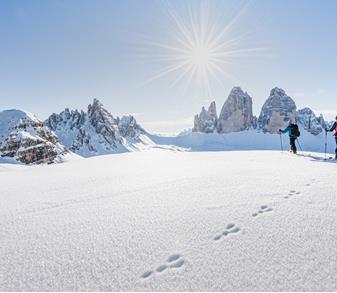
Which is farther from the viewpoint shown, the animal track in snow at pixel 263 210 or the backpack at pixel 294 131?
the backpack at pixel 294 131

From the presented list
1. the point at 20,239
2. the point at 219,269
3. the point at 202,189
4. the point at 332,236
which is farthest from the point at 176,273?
the point at 202,189

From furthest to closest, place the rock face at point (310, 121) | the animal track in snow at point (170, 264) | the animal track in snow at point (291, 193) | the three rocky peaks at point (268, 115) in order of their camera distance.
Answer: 1. the rock face at point (310, 121)
2. the three rocky peaks at point (268, 115)
3. the animal track in snow at point (291, 193)
4. the animal track in snow at point (170, 264)

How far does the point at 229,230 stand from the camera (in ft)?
12.0

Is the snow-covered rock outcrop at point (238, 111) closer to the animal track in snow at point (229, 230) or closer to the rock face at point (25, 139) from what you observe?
the rock face at point (25, 139)

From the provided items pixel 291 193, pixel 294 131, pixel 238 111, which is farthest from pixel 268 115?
pixel 291 193

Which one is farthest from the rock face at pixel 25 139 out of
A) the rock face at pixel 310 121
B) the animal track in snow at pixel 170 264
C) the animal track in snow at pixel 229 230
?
the rock face at pixel 310 121

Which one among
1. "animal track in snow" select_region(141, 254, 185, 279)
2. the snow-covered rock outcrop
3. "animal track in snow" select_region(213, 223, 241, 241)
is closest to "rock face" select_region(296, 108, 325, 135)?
the snow-covered rock outcrop

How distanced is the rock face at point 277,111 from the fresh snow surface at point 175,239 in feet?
610

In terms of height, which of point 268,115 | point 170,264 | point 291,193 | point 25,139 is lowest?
point 170,264

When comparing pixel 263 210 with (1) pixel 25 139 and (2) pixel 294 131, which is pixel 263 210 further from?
(1) pixel 25 139

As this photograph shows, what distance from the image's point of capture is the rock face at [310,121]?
17938cm

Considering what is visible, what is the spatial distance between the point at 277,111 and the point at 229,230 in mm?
191422

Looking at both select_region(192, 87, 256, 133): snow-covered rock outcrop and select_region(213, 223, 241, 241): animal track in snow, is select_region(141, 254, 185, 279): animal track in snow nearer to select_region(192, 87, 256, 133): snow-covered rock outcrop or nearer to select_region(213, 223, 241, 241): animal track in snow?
select_region(213, 223, 241, 241): animal track in snow

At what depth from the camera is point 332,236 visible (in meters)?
3.32
